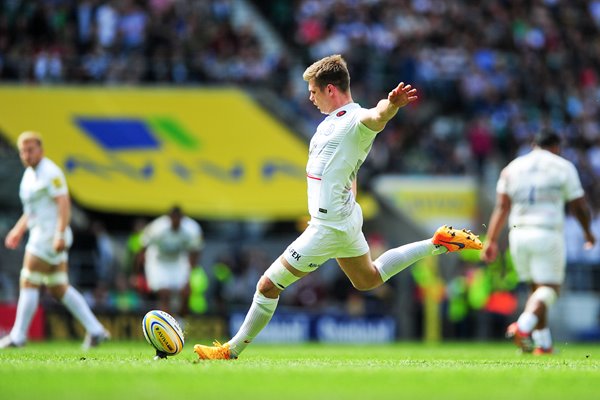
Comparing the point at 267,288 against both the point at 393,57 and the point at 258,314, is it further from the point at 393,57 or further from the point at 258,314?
the point at 393,57

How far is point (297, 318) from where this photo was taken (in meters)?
22.2

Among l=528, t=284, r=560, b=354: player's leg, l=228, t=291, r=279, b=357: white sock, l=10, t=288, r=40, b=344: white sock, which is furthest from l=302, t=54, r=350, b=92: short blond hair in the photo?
l=10, t=288, r=40, b=344: white sock

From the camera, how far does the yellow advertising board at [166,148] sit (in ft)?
76.7

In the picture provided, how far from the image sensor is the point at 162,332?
10.0 m

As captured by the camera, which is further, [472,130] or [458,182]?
[472,130]

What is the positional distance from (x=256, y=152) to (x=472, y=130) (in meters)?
5.39

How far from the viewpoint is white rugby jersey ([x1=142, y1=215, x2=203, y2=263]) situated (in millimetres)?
18375

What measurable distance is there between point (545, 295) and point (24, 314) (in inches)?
232

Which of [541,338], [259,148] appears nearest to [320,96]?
[541,338]

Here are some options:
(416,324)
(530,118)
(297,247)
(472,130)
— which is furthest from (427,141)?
(297,247)

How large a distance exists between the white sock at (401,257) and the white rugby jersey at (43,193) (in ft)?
16.6

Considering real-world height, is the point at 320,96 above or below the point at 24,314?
above

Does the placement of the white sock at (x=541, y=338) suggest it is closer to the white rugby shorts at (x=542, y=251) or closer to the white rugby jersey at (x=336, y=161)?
the white rugby shorts at (x=542, y=251)

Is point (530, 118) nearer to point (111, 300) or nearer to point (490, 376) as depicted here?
point (111, 300)
